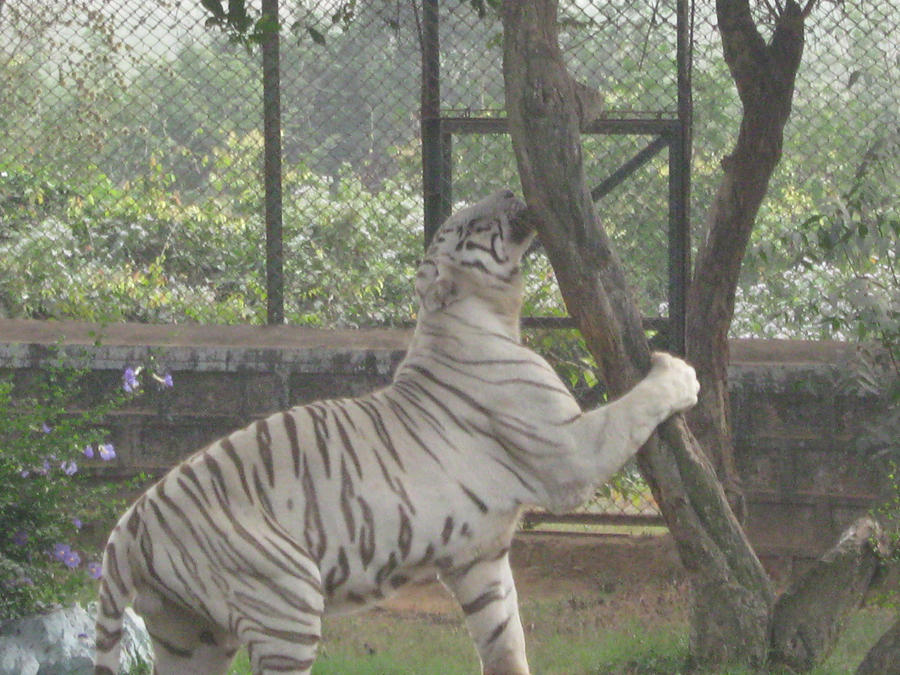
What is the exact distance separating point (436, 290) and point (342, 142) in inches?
119

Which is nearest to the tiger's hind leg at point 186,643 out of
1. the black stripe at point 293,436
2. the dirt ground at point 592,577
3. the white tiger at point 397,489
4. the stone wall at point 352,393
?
the white tiger at point 397,489

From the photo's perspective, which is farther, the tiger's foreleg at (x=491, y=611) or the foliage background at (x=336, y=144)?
the foliage background at (x=336, y=144)

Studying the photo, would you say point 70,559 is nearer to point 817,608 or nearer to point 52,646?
point 52,646

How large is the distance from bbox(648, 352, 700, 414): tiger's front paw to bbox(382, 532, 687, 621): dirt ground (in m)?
1.99

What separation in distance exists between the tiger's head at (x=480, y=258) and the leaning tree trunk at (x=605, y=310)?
106 millimetres

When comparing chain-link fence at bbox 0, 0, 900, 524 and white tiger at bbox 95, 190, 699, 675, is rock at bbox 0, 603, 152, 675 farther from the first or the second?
chain-link fence at bbox 0, 0, 900, 524

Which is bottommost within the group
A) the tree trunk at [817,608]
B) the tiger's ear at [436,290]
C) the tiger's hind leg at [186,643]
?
the tree trunk at [817,608]

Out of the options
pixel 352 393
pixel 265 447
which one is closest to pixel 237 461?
pixel 265 447

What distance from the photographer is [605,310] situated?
4805 millimetres

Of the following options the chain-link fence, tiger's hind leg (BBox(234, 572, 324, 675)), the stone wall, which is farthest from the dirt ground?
tiger's hind leg (BBox(234, 572, 324, 675))

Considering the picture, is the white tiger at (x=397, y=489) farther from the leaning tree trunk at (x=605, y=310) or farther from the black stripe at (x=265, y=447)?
the leaning tree trunk at (x=605, y=310)

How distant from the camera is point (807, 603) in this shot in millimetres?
5129

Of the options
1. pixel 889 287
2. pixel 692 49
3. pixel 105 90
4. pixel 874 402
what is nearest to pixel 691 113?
pixel 692 49

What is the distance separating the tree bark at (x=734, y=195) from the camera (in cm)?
570
